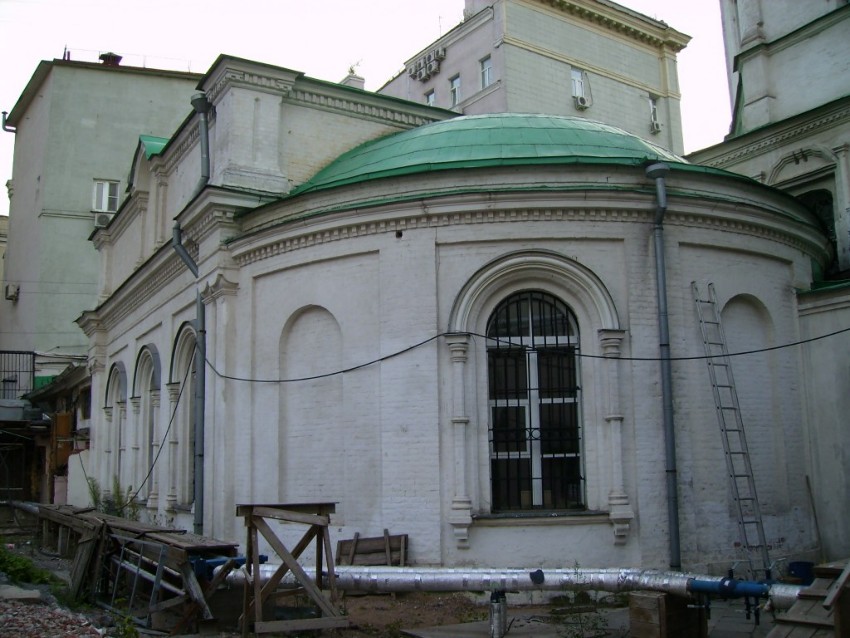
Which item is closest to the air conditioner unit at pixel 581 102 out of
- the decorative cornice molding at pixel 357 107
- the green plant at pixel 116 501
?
the decorative cornice molding at pixel 357 107

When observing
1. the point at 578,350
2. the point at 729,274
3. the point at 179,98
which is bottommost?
the point at 578,350

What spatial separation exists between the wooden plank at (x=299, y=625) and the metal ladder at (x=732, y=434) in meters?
6.43

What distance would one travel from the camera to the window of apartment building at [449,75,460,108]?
125 ft

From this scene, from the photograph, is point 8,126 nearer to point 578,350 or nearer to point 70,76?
point 70,76

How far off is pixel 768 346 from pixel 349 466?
274 inches

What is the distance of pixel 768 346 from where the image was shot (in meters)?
14.9

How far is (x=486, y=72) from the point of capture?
36.3 m

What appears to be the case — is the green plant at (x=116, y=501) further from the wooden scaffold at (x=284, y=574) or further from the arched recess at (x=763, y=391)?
the arched recess at (x=763, y=391)

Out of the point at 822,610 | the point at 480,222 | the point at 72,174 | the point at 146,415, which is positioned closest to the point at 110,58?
the point at 72,174

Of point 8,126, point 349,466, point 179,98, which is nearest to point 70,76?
point 179,98

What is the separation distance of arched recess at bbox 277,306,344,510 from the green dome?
92.7 inches

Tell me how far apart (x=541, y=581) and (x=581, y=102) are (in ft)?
95.2

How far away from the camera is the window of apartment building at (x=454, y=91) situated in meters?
38.2

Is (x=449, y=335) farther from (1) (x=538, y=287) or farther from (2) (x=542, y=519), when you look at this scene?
(2) (x=542, y=519)
